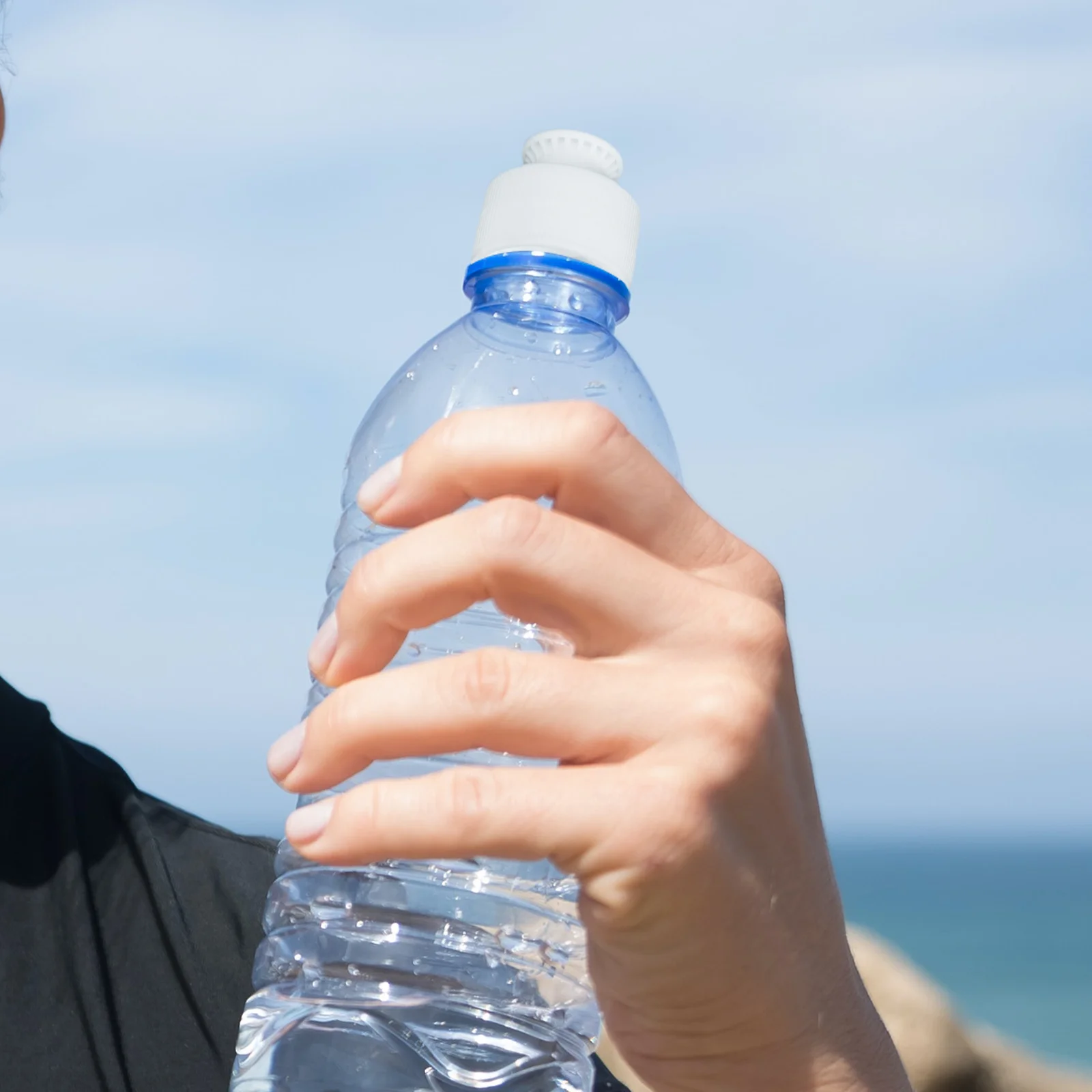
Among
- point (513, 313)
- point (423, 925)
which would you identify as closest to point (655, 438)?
point (513, 313)

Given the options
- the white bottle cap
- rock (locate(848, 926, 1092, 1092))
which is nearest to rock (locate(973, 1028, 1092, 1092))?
rock (locate(848, 926, 1092, 1092))

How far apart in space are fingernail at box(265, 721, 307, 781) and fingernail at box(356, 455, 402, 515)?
0.61 ft

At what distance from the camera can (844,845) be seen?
166500mm

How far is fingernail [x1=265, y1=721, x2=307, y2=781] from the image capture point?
1.05m

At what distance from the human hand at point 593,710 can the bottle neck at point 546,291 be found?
0.87 ft

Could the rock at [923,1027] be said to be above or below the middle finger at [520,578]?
above

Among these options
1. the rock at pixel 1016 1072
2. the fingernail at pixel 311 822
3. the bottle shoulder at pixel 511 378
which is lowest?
the fingernail at pixel 311 822

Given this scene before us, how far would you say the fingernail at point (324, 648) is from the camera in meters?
1.08

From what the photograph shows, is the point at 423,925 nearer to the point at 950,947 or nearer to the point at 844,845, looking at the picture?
the point at 950,947

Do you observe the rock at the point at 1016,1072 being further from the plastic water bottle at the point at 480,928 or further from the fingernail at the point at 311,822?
the fingernail at the point at 311,822

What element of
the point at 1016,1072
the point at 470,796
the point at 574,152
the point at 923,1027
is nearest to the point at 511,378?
the point at 574,152

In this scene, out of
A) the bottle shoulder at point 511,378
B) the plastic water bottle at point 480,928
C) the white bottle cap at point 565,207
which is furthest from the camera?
the bottle shoulder at point 511,378

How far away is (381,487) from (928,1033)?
5181mm

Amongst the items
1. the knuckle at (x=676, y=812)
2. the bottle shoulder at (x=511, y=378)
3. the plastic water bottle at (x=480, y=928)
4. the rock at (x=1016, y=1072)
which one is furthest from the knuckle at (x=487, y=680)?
the rock at (x=1016, y=1072)
